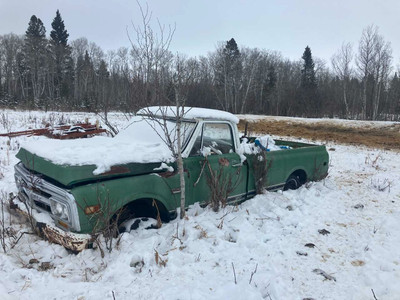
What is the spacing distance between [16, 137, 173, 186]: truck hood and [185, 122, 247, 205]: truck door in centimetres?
48

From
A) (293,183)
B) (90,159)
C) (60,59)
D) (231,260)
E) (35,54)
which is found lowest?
(231,260)

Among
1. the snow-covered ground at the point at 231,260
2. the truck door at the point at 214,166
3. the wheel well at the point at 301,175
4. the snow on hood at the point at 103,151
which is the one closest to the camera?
the snow-covered ground at the point at 231,260

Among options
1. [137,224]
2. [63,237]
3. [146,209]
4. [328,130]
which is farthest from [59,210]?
[328,130]

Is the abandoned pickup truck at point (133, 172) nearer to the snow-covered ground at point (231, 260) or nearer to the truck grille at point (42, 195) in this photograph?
the truck grille at point (42, 195)

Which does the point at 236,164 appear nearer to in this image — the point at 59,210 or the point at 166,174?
the point at 166,174

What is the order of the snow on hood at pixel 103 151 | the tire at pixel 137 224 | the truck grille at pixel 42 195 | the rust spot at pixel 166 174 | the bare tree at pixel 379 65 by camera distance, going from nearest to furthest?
the truck grille at pixel 42 195 → the snow on hood at pixel 103 151 → the tire at pixel 137 224 → the rust spot at pixel 166 174 → the bare tree at pixel 379 65

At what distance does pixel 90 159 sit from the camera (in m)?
3.23

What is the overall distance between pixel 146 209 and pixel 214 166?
1.18m

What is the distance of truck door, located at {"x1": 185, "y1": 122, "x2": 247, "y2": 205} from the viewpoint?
13.5 feet

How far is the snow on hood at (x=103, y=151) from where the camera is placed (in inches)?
127

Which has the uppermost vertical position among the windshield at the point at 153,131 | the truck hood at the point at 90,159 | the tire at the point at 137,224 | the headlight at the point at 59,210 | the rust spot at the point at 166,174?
the windshield at the point at 153,131

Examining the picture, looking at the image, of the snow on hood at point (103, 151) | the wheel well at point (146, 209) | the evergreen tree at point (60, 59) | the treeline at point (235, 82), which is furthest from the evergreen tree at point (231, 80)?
the wheel well at point (146, 209)

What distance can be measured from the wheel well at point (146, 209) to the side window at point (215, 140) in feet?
3.07

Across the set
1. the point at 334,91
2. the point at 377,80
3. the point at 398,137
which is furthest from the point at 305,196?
the point at 334,91
